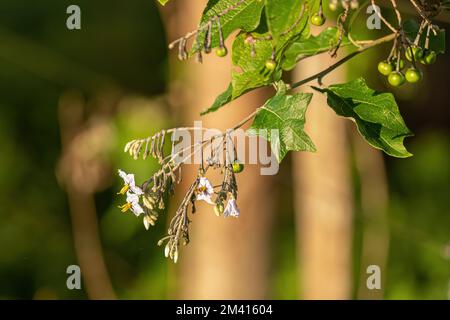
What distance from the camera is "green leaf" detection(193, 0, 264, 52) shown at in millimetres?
1486

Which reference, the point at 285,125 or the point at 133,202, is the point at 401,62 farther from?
the point at 133,202

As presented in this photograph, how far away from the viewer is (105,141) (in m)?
4.59

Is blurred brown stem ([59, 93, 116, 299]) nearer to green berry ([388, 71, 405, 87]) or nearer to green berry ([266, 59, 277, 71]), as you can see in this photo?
green berry ([388, 71, 405, 87])

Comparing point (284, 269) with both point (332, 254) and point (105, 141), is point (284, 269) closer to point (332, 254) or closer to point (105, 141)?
point (332, 254)

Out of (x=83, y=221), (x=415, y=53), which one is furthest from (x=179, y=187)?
(x=415, y=53)

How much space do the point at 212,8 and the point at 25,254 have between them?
440cm

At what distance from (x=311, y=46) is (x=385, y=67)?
0.48 ft

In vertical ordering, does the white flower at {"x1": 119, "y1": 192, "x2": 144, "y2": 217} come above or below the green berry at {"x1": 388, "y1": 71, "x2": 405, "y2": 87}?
below

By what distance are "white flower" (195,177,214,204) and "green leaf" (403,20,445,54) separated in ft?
1.56

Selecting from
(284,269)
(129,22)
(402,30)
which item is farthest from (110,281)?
(402,30)

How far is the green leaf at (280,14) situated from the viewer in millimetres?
1421

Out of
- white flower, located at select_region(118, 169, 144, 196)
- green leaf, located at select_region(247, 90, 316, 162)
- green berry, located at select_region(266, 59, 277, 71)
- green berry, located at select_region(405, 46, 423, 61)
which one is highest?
green berry, located at select_region(405, 46, 423, 61)

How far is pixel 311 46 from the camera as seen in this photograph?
1.63 m

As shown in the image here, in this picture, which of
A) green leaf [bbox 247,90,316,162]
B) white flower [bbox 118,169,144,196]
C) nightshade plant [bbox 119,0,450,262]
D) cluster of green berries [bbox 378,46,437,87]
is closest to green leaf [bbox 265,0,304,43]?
nightshade plant [bbox 119,0,450,262]
